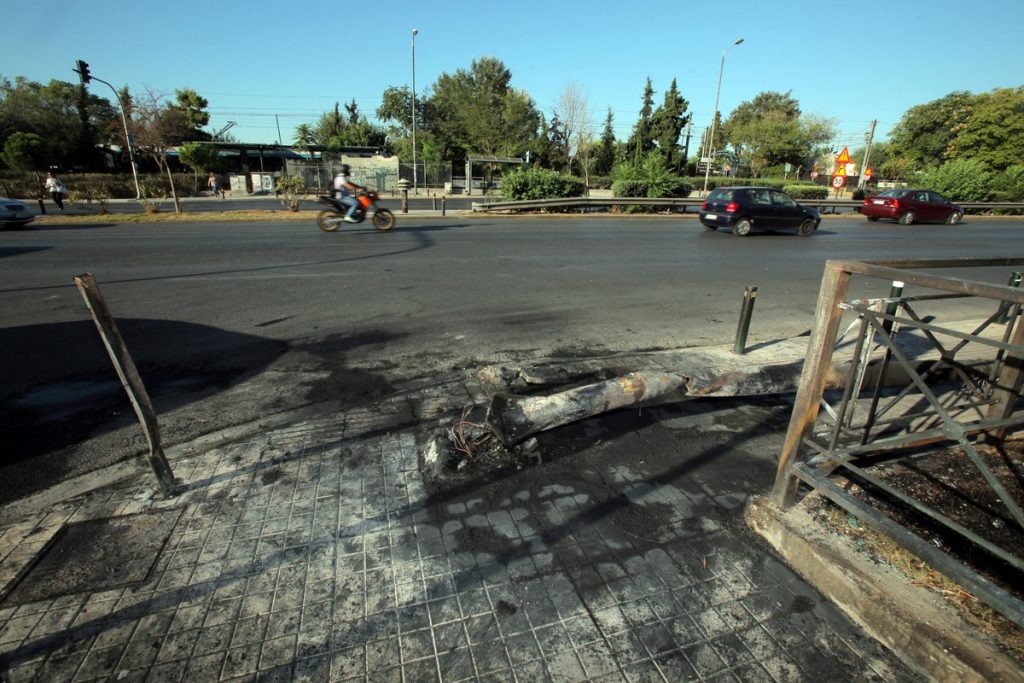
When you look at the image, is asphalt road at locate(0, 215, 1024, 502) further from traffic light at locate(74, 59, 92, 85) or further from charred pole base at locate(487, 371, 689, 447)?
traffic light at locate(74, 59, 92, 85)

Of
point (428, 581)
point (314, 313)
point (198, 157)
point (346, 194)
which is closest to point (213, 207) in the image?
point (198, 157)

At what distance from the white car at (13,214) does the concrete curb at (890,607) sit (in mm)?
23980

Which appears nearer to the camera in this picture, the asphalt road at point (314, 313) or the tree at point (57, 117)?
the asphalt road at point (314, 313)

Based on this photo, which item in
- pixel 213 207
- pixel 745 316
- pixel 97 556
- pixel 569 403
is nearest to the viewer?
pixel 97 556

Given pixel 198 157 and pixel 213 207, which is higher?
pixel 198 157

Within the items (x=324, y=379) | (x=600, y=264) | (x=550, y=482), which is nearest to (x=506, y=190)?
(x=600, y=264)

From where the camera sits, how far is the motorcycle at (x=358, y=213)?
15.6 metres

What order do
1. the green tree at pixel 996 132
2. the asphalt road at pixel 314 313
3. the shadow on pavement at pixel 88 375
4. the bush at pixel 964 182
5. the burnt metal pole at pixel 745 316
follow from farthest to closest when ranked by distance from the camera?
the green tree at pixel 996 132
the bush at pixel 964 182
the burnt metal pole at pixel 745 316
the asphalt road at pixel 314 313
the shadow on pavement at pixel 88 375

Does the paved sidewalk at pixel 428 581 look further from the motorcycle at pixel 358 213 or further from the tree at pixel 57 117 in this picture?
the tree at pixel 57 117

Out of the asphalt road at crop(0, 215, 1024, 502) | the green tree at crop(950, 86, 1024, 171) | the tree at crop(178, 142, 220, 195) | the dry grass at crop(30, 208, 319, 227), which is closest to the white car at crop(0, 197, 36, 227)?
the dry grass at crop(30, 208, 319, 227)

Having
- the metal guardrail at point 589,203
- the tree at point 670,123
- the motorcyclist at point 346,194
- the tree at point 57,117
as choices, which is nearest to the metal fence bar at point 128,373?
the motorcyclist at point 346,194

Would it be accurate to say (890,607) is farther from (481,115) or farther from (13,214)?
(481,115)

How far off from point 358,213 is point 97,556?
46.9ft

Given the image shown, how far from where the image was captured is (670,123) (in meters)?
54.8
